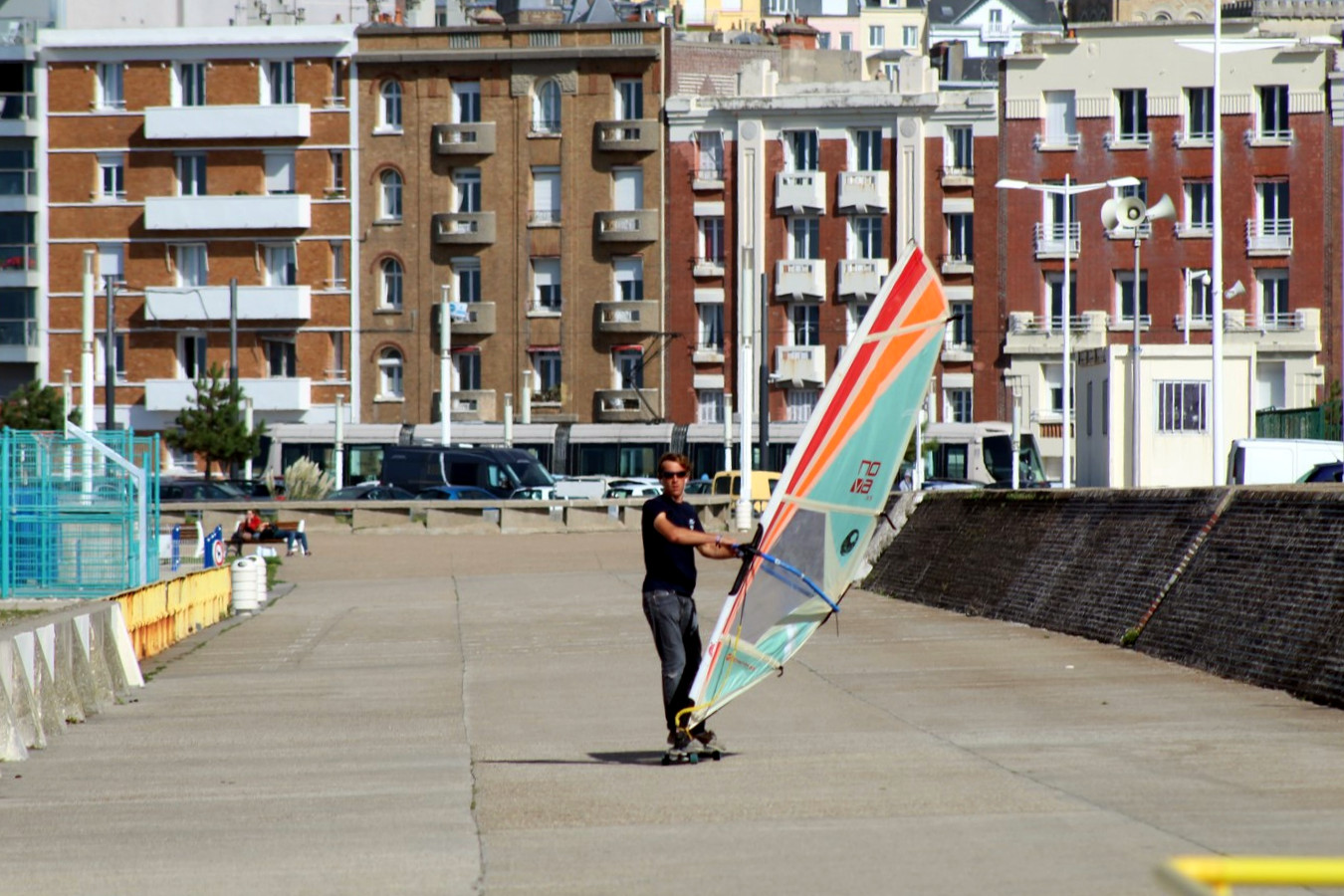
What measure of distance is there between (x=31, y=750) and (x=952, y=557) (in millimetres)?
15012

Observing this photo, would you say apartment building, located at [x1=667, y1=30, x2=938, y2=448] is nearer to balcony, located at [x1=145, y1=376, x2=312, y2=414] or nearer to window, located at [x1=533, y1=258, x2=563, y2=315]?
window, located at [x1=533, y1=258, x2=563, y2=315]

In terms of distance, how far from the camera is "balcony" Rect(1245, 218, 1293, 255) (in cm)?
7194

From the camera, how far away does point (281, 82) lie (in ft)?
256

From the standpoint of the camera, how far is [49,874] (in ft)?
27.9

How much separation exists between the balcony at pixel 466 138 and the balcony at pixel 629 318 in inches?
305

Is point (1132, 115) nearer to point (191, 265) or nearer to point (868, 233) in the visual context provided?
point (868, 233)

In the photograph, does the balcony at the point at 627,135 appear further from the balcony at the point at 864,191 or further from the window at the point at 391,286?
the window at the point at 391,286

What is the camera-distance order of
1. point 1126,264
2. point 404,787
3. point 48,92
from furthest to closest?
point 48,92
point 1126,264
point 404,787

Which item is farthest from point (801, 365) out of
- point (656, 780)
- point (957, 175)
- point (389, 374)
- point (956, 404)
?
point (656, 780)

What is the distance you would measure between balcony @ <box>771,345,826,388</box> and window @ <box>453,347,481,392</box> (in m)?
11.5

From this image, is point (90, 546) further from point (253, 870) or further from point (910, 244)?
point (253, 870)

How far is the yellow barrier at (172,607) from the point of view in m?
Answer: 19.2

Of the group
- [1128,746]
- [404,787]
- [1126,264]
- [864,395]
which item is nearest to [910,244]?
[864,395]

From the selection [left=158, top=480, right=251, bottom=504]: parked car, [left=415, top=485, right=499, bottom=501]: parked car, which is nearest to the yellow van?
[left=415, top=485, right=499, bottom=501]: parked car
